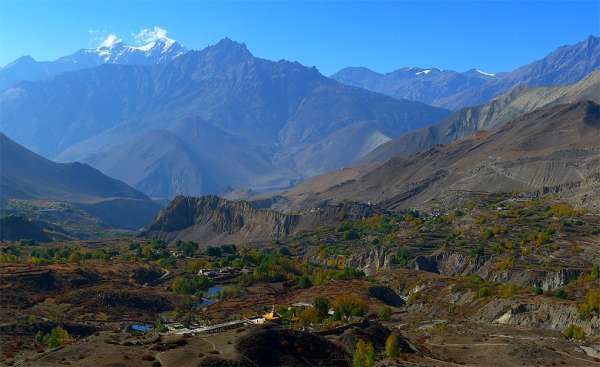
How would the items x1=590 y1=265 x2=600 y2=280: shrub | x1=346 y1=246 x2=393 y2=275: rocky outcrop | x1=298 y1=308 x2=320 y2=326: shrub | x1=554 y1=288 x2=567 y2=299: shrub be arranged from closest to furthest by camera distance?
x1=298 y1=308 x2=320 y2=326: shrub → x1=554 y1=288 x2=567 y2=299: shrub → x1=590 y1=265 x2=600 y2=280: shrub → x1=346 y1=246 x2=393 y2=275: rocky outcrop

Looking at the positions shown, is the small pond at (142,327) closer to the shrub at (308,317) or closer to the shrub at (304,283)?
the shrub at (308,317)

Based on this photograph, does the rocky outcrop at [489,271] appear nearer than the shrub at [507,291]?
No

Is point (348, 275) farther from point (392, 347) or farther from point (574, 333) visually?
point (392, 347)

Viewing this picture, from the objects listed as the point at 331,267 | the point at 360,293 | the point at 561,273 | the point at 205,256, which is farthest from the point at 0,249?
the point at 561,273

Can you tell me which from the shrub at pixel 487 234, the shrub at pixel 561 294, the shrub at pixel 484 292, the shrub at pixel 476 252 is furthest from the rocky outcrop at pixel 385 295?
the shrub at pixel 487 234

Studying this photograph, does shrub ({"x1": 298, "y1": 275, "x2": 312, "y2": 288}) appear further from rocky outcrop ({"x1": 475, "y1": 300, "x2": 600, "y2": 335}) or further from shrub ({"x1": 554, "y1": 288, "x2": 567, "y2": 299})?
shrub ({"x1": 554, "y1": 288, "x2": 567, "y2": 299})

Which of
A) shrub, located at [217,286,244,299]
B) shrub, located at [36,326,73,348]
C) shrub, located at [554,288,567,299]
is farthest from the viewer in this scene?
shrub, located at [217,286,244,299]

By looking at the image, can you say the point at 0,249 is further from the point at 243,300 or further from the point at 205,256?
the point at 243,300

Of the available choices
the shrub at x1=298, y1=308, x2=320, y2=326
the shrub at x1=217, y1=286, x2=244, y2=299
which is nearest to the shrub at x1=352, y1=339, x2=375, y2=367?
the shrub at x1=298, y1=308, x2=320, y2=326

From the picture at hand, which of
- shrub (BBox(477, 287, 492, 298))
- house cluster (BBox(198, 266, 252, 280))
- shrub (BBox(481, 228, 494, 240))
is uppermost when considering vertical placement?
shrub (BBox(481, 228, 494, 240))

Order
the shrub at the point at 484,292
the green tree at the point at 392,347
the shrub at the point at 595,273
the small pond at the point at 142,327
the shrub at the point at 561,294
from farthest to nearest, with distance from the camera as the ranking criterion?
the shrub at the point at 595,273, the shrub at the point at 484,292, the shrub at the point at 561,294, the small pond at the point at 142,327, the green tree at the point at 392,347

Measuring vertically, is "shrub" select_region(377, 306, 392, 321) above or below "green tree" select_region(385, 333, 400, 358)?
below
